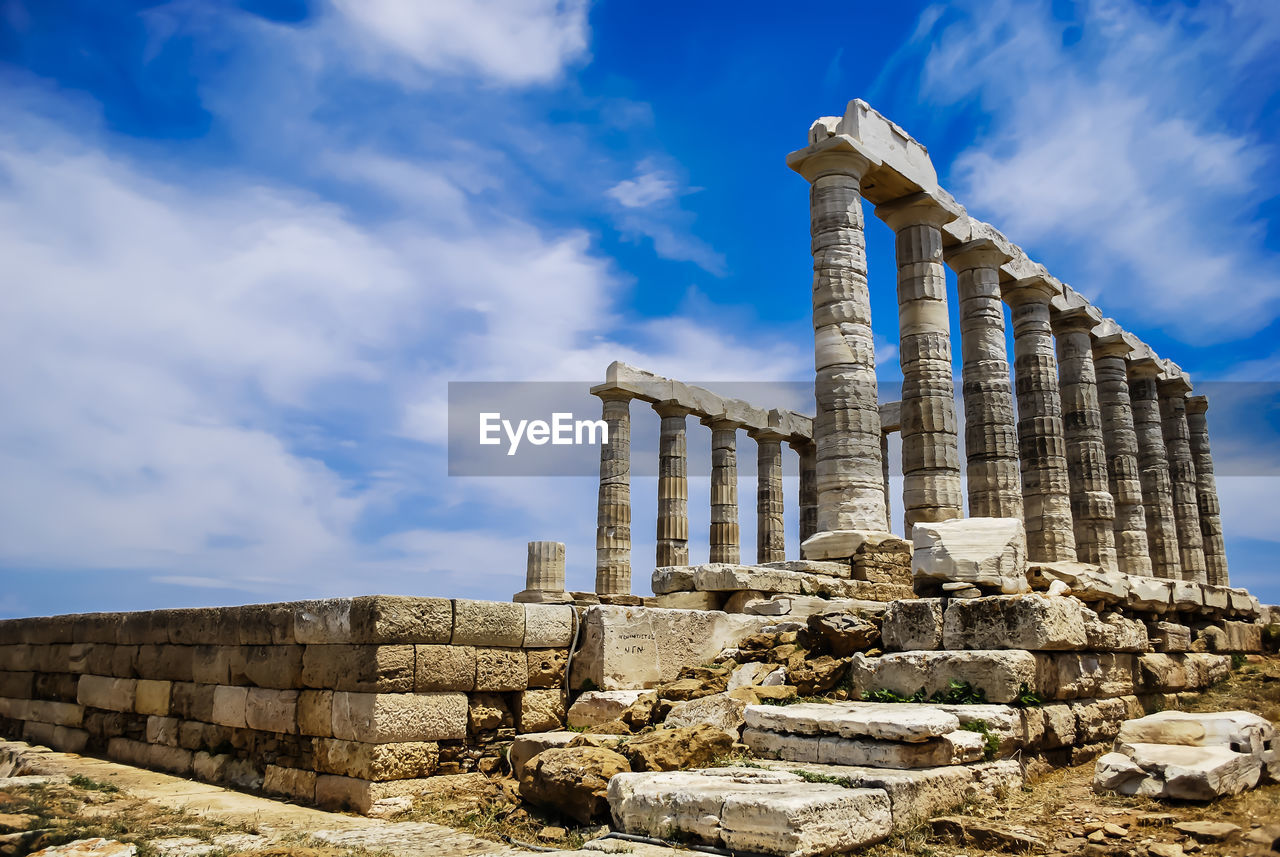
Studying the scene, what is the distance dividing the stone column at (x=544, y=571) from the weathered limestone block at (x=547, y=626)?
1368 cm

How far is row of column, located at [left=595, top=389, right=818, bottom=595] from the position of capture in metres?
24.2

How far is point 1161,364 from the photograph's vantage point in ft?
85.8

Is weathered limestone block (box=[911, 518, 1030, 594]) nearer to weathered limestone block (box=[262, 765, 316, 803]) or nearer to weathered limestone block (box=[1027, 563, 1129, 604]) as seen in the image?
weathered limestone block (box=[1027, 563, 1129, 604])

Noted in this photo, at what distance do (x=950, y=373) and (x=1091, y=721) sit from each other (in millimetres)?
9795

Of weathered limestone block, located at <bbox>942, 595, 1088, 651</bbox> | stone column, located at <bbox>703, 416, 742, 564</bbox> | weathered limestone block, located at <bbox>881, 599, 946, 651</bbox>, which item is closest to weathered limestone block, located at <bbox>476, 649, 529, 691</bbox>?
weathered limestone block, located at <bbox>881, 599, 946, 651</bbox>

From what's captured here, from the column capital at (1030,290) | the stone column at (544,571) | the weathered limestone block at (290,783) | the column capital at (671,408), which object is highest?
the column capital at (1030,290)

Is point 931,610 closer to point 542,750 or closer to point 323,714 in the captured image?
point 542,750

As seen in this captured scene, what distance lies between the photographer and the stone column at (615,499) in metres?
24.0

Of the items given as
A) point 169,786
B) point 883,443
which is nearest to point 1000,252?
point 883,443

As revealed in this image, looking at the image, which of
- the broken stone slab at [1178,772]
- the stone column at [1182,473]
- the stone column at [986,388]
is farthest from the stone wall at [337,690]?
the stone column at [1182,473]

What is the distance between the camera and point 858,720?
20.4 feet

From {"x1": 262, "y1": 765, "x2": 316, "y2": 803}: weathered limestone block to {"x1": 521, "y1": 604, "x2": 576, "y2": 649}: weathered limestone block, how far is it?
1988 mm

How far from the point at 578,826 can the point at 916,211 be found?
46.8 feet

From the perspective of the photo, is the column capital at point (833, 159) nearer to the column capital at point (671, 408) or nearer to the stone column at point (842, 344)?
the stone column at point (842, 344)
